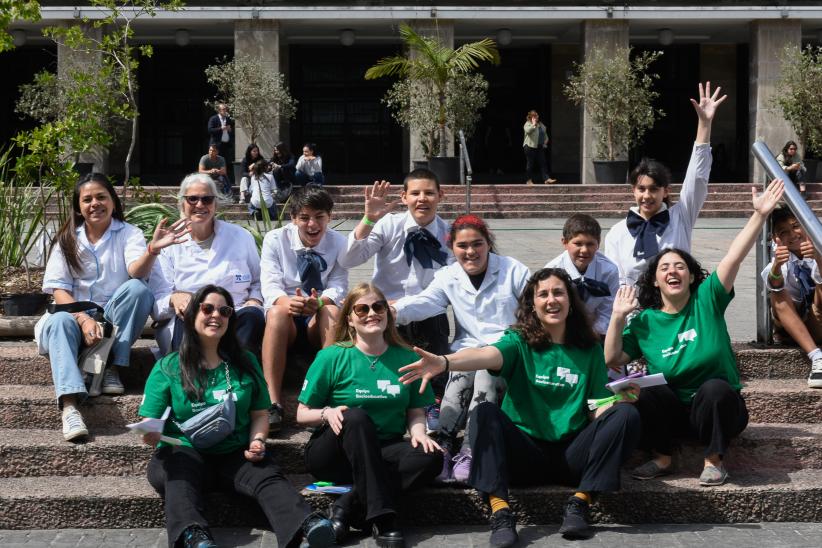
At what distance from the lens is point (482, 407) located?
500 centimetres

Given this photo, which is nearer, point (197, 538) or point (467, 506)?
point (197, 538)

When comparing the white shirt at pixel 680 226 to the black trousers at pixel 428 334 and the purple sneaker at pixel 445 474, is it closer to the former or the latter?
the black trousers at pixel 428 334

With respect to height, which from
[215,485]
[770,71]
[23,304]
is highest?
[770,71]

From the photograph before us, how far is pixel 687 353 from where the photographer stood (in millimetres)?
5301

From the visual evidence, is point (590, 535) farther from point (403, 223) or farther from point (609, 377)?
point (403, 223)

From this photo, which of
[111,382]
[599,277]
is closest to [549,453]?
[599,277]

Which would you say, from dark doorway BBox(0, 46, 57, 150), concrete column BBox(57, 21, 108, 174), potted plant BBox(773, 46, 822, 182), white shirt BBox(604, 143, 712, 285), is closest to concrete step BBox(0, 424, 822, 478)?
white shirt BBox(604, 143, 712, 285)

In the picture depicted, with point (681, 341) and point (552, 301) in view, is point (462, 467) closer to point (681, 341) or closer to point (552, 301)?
point (552, 301)

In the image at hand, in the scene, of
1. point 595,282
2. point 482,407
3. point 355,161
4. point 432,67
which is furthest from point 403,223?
point 355,161

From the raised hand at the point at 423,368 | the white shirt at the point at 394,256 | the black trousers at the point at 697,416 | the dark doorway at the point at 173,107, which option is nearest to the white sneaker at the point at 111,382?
the white shirt at the point at 394,256

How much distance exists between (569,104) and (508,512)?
24553 mm

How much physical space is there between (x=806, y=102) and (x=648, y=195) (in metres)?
18.4

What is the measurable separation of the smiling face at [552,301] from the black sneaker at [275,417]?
4.55 ft

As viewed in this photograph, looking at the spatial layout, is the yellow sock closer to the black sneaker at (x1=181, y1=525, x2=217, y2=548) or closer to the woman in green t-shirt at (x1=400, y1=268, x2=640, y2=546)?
the woman in green t-shirt at (x1=400, y1=268, x2=640, y2=546)
